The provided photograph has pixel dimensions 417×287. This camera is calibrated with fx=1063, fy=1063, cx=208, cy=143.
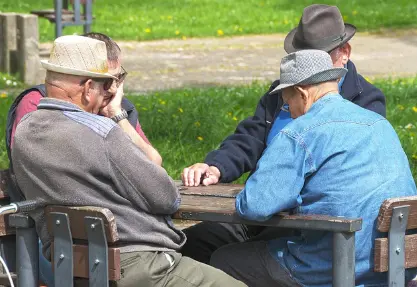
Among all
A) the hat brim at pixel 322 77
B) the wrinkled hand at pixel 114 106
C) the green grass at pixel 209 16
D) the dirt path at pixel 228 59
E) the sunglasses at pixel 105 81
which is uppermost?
the hat brim at pixel 322 77

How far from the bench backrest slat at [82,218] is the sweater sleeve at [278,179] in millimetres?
488

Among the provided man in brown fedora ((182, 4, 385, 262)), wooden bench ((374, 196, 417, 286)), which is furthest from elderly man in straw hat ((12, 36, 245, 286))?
man in brown fedora ((182, 4, 385, 262))

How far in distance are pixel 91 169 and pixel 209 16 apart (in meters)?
14.6

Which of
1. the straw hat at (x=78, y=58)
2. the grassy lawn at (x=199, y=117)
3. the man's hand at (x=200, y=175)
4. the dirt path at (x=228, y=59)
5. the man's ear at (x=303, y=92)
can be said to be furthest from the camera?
the dirt path at (x=228, y=59)

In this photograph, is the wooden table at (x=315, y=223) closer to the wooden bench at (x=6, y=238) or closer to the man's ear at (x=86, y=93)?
the man's ear at (x=86, y=93)

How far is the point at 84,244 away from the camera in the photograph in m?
3.83

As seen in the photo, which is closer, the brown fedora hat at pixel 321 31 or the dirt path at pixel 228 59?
the brown fedora hat at pixel 321 31

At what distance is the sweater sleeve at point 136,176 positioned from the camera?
147 inches

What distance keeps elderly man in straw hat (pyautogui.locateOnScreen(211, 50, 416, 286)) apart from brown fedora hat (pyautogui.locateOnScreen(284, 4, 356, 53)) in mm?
Result: 966

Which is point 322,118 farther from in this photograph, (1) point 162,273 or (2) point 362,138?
(1) point 162,273

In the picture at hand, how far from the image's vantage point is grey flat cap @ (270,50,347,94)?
3967 mm

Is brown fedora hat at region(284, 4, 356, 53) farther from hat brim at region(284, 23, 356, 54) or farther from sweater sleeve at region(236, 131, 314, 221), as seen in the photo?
sweater sleeve at region(236, 131, 314, 221)

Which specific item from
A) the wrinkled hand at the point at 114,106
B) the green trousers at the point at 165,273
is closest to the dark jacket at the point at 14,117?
the wrinkled hand at the point at 114,106

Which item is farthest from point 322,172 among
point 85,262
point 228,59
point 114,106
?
point 228,59
